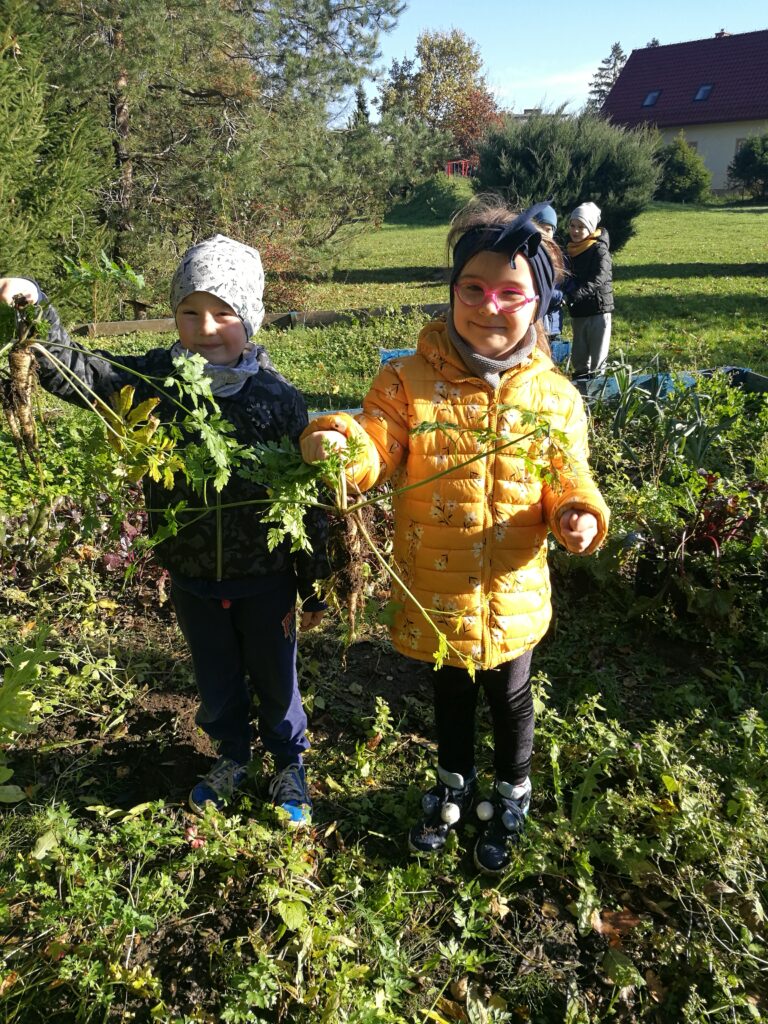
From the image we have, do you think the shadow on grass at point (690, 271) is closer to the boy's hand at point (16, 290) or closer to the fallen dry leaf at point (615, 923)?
the fallen dry leaf at point (615, 923)

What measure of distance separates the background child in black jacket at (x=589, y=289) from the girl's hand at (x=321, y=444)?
4871 mm

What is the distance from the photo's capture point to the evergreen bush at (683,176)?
25859 millimetres

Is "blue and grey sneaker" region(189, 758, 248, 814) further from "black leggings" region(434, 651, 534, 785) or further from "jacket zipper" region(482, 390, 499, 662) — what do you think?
"jacket zipper" region(482, 390, 499, 662)

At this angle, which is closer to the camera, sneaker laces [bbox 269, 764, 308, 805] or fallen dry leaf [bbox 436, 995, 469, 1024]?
fallen dry leaf [bbox 436, 995, 469, 1024]

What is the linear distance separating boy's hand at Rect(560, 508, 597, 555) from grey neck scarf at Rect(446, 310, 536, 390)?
1.34ft

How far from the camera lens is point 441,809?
228cm

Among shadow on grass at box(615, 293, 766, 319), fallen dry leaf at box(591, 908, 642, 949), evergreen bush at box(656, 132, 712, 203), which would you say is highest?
evergreen bush at box(656, 132, 712, 203)

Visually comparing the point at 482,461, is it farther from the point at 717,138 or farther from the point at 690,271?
the point at 717,138

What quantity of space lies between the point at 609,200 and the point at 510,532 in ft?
45.1

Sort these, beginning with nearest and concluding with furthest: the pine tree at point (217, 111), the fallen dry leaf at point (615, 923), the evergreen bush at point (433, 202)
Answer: the fallen dry leaf at point (615, 923) → the pine tree at point (217, 111) → the evergreen bush at point (433, 202)

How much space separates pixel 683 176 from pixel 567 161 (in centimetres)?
1630

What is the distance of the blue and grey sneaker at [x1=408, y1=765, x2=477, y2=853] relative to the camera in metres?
2.23

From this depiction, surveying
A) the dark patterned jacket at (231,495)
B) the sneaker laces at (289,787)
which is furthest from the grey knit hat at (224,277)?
the sneaker laces at (289,787)

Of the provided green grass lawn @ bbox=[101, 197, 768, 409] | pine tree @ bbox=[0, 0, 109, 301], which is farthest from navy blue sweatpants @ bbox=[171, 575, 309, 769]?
pine tree @ bbox=[0, 0, 109, 301]
